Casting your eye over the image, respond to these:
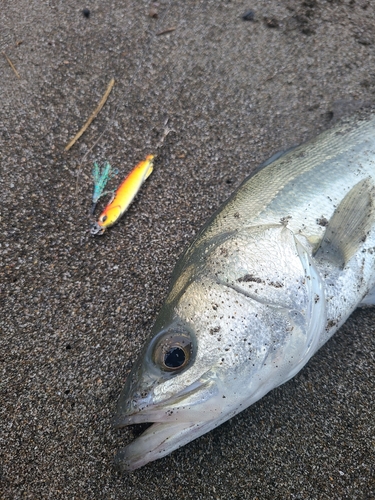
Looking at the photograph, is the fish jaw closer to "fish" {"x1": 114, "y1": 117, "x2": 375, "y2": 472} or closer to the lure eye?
"fish" {"x1": 114, "y1": 117, "x2": 375, "y2": 472}

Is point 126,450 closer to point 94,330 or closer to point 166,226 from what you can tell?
point 94,330

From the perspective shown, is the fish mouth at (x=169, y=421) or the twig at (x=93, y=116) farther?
the twig at (x=93, y=116)

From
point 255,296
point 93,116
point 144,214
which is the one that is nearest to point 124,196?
point 144,214

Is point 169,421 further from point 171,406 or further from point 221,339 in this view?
point 221,339

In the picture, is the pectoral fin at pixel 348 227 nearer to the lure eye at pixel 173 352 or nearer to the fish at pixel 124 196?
the lure eye at pixel 173 352

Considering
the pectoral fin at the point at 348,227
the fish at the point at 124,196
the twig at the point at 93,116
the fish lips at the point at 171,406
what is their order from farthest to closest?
the twig at the point at 93,116 → the fish at the point at 124,196 → the pectoral fin at the point at 348,227 → the fish lips at the point at 171,406

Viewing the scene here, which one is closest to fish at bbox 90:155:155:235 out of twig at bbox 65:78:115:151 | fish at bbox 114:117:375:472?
twig at bbox 65:78:115:151

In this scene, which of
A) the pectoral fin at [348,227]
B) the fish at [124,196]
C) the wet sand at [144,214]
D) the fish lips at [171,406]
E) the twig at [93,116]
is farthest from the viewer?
the twig at [93,116]

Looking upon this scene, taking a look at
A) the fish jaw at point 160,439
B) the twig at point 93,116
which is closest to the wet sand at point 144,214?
the twig at point 93,116
